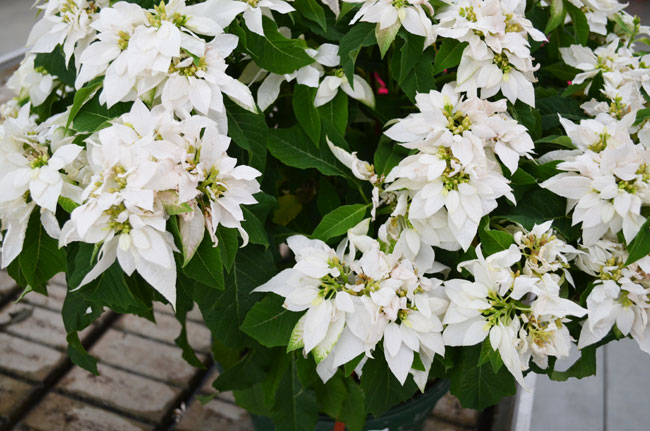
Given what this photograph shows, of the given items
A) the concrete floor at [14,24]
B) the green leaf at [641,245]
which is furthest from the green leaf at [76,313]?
the concrete floor at [14,24]

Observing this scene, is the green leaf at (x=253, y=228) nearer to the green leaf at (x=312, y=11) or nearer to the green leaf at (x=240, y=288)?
the green leaf at (x=240, y=288)

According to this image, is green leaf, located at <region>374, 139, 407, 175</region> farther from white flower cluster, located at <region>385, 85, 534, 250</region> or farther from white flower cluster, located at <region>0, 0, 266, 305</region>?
white flower cluster, located at <region>0, 0, 266, 305</region>

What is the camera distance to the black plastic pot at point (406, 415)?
3.76ft

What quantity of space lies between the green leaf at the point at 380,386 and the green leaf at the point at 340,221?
0.53ft

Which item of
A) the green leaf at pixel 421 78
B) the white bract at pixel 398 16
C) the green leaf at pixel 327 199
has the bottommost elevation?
the green leaf at pixel 327 199

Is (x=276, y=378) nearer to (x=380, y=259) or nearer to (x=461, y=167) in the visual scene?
(x=380, y=259)

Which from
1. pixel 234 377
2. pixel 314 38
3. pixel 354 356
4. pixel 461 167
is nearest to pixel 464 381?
pixel 354 356

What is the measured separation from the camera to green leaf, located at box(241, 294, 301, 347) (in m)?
0.82

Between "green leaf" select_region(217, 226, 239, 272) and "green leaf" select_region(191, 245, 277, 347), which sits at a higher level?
"green leaf" select_region(217, 226, 239, 272)

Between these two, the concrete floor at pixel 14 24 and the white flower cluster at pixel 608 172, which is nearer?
the white flower cluster at pixel 608 172

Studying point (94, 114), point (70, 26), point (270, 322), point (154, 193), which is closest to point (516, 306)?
point (270, 322)

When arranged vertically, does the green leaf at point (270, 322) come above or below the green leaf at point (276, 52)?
below

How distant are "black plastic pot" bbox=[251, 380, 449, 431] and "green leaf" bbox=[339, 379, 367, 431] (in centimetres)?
5

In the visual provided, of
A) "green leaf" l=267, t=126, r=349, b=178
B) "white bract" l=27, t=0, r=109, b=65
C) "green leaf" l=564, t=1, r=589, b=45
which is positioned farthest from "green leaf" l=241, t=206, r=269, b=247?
"green leaf" l=564, t=1, r=589, b=45
